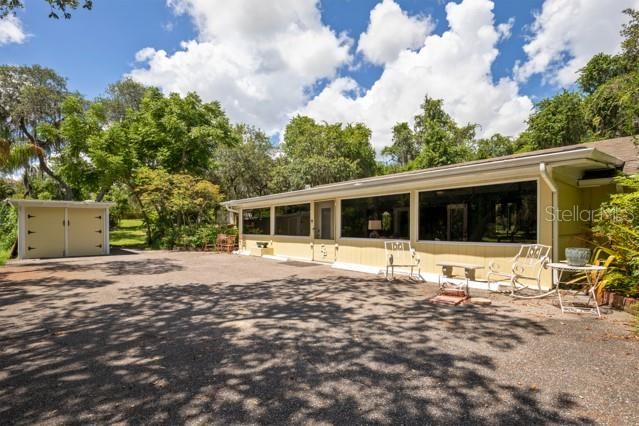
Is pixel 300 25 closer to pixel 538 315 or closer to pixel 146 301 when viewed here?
pixel 146 301

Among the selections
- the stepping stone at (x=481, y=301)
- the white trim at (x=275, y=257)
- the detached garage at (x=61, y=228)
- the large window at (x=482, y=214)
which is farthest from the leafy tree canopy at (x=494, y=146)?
the detached garage at (x=61, y=228)

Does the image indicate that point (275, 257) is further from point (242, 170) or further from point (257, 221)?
point (242, 170)

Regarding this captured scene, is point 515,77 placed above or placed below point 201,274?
above

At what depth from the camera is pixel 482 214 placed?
707 centimetres

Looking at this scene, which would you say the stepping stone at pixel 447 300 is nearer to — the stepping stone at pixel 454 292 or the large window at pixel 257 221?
the stepping stone at pixel 454 292

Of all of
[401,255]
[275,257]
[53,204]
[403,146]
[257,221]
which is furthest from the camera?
[403,146]

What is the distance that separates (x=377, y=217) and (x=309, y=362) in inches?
260

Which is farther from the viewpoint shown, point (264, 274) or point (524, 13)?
point (524, 13)

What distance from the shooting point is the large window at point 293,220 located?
12336 mm

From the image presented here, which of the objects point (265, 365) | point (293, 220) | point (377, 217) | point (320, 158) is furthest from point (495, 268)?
point (320, 158)

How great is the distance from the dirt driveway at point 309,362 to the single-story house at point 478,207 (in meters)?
1.88

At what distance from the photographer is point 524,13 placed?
13375 mm

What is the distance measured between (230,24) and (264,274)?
25.0 feet

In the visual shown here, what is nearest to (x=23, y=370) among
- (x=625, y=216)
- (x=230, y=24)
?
(x=625, y=216)
